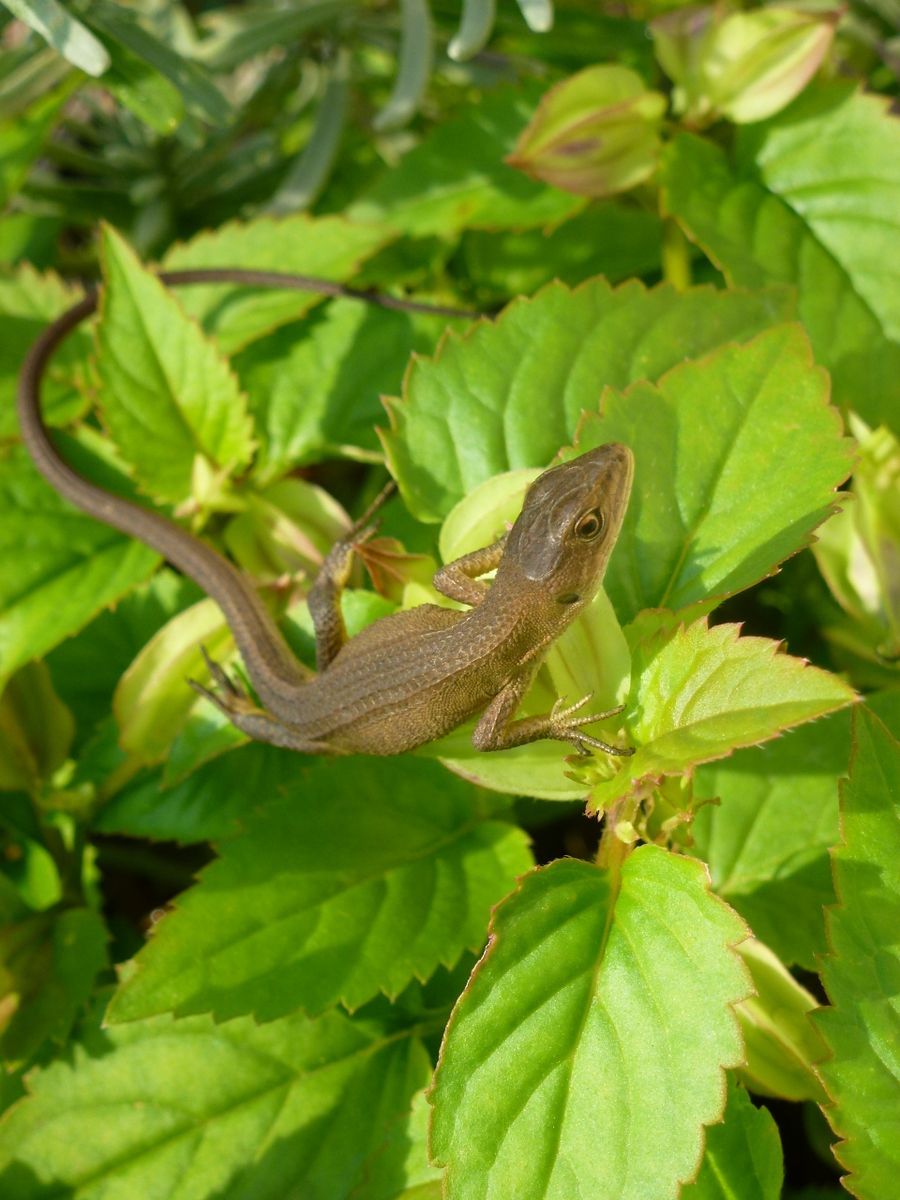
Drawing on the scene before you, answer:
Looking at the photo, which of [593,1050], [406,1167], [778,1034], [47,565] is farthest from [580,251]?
[406,1167]

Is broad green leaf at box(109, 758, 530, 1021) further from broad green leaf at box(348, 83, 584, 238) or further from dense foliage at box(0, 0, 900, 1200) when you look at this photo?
broad green leaf at box(348, 83, 584, 238)

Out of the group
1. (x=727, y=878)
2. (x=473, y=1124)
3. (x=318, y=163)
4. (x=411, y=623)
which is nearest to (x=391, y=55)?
(x=318, y=163)

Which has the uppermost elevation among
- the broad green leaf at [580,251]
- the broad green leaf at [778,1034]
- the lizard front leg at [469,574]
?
the broad green leaf at [580,251]

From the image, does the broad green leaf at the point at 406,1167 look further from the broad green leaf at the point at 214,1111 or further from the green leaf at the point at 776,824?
the green leaf at the point at 776,824

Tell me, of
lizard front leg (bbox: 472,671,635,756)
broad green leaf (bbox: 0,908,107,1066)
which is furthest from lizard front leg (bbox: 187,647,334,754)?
broad green leaf (bbox: 0,908,107,1066)

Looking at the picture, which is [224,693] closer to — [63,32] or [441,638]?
[441,638]

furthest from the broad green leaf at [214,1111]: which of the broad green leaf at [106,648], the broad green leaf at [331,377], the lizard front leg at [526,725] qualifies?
the broad green leaf at [331,377]
